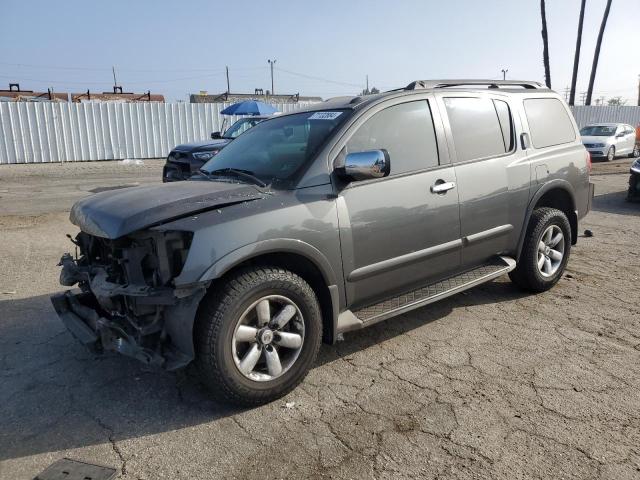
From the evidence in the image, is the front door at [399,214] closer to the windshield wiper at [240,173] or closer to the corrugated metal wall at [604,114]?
the windshield wiper at [240,173]

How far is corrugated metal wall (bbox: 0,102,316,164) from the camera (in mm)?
18953

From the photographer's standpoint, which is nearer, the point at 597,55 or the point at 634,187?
the point at 634,187

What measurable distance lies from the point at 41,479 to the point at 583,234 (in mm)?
7369

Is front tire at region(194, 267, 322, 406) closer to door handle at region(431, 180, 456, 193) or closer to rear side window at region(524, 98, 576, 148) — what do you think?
door handle at region(431, 180, 456, 193)

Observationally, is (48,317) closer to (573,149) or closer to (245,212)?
(245,212)

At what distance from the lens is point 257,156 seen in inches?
159

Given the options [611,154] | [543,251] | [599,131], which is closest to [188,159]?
[543,251]

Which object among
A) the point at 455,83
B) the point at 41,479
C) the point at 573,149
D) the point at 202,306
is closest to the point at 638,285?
the point at 573,149

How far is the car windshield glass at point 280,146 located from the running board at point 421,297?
42.4 inches

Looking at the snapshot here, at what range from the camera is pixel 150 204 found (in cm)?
311

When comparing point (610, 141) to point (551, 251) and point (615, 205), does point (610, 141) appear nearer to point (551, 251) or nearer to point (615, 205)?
point (615, 205)

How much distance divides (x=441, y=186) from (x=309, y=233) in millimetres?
1294

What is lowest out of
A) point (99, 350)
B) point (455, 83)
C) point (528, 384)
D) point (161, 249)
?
point (528, 384)

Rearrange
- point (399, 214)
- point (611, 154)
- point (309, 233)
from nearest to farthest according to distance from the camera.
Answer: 1. point (309, 233)
2. point (399, 214)
3. point (611, 154)
